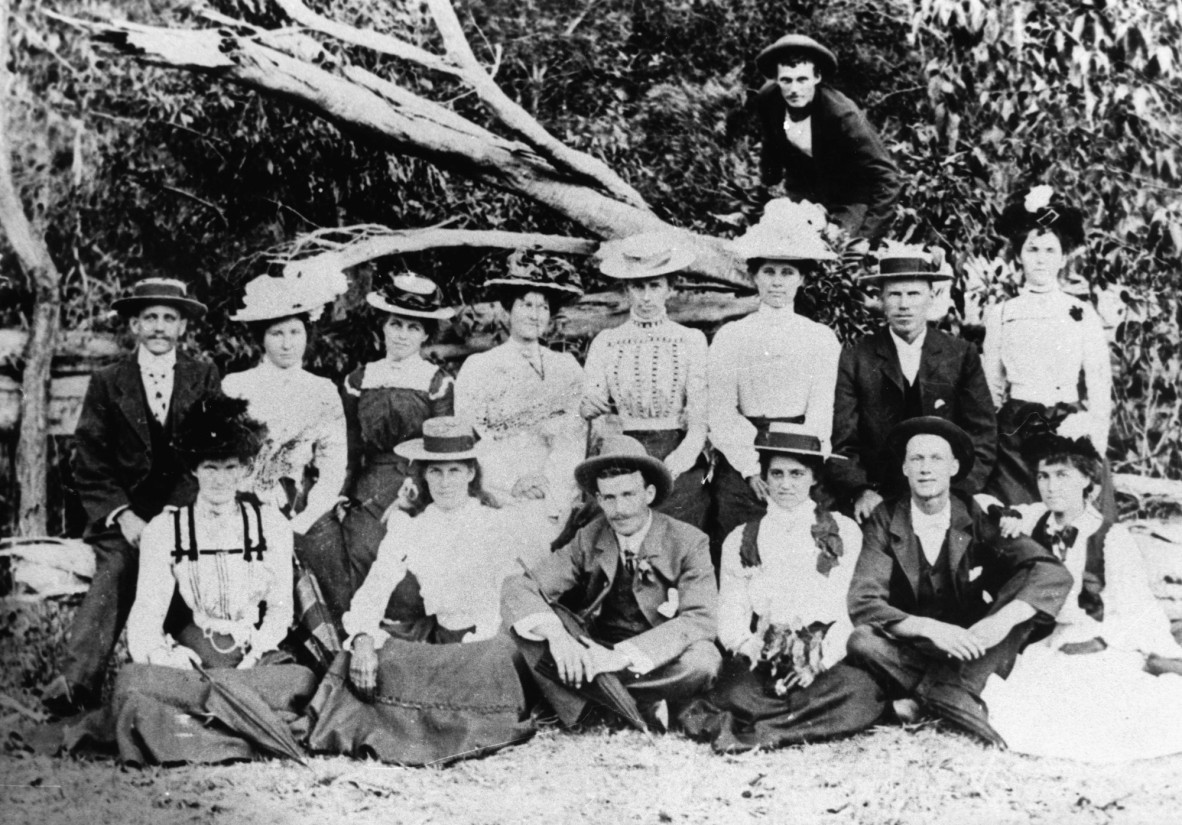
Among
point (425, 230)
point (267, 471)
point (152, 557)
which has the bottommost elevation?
point (152, 557)

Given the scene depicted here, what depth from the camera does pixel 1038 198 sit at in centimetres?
509

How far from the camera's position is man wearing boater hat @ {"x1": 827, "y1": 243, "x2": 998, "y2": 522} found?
4.82 meters

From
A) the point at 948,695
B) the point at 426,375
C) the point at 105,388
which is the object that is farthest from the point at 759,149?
the point at 105,388

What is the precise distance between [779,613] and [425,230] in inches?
87.4

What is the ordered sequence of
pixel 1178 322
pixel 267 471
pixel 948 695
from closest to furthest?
1. pixel 948 695
2. pixel 267 471
3. pixel 1178 322

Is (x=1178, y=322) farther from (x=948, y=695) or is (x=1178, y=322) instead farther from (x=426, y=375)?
(x=426, y=375)

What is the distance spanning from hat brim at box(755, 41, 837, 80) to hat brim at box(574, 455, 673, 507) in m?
1.80

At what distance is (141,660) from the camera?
478 cm

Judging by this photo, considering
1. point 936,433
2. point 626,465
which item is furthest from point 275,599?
point 936,433

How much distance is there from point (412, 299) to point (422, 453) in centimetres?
69

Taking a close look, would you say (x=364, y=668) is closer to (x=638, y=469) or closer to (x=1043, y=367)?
(x=638, y=469)

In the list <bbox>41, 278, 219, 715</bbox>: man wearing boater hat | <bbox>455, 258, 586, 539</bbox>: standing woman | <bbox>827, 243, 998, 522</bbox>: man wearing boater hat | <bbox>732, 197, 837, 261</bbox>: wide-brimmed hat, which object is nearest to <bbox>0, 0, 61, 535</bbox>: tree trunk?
<bbox>41, 278, 219, 715</bbox>: man wearing boater hat

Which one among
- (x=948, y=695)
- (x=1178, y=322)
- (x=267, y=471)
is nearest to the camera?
(x=948, y=695)

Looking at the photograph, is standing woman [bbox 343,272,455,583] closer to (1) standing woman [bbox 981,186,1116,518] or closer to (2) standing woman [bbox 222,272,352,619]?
(2) standing woman [bbox 222,272,352,619]
